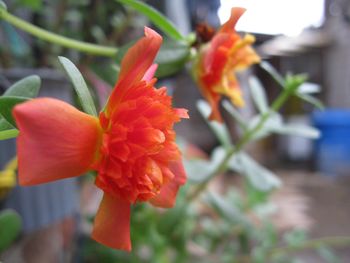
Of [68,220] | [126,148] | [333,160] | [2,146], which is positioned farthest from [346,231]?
[333,160]

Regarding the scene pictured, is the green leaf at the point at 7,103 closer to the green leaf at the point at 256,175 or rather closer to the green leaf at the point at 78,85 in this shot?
the green leaf at the point at 78,85

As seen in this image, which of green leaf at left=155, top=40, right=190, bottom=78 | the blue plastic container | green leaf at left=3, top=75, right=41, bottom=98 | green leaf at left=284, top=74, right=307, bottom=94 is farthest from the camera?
the blue plastic container

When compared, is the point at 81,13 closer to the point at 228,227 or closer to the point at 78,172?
the point at 228,227

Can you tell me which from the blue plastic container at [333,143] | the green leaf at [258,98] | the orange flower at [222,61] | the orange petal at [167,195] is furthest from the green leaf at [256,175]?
the blue plastic container at [333,143]

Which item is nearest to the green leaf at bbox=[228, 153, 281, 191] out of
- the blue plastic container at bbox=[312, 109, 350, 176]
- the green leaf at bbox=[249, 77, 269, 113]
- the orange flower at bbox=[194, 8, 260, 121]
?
the green leaf at bbox=[249, 77, 269, 113]

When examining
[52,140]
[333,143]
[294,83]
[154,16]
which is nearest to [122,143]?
[52,140]

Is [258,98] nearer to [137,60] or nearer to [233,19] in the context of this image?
[233,19]

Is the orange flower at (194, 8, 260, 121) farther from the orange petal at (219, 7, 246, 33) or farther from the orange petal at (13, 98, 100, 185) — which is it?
the orange petal at (13, 98, 100, 185)
